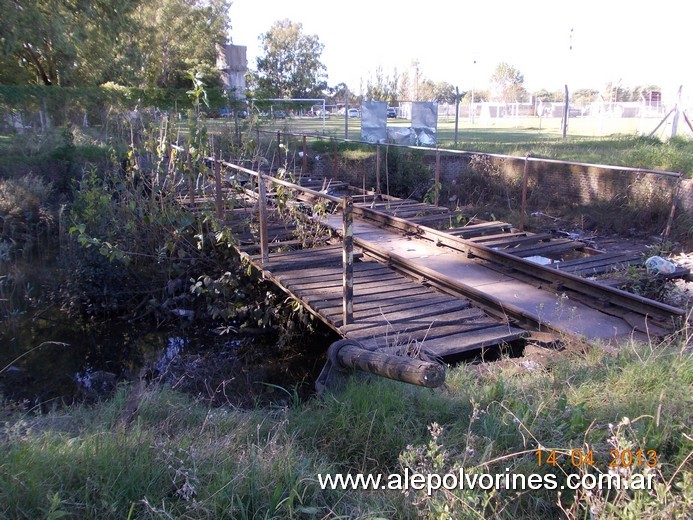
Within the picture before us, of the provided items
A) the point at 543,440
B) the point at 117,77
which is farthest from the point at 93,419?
the point at 117,77

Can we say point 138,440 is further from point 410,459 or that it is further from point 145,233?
point 145,233

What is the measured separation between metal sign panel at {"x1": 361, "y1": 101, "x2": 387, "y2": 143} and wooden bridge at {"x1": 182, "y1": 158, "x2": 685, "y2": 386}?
1091 centimetres

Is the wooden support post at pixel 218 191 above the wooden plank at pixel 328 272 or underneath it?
above

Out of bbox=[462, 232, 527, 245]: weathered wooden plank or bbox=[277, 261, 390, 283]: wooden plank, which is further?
bbox=[462, 232, 527, 245]: weathered wooden plank

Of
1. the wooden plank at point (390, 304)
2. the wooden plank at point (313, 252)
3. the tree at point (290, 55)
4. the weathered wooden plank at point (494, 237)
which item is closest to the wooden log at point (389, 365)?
the wooden plank at point (390, 304)

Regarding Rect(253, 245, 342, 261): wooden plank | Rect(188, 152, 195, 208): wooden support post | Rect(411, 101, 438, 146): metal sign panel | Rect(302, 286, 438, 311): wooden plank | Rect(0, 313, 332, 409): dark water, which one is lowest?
Rect(0, 313, 332, 409): dark water

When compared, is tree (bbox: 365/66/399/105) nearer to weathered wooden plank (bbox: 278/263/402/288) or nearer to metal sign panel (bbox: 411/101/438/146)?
metal sign panel (bbox: 411/101/438/146)

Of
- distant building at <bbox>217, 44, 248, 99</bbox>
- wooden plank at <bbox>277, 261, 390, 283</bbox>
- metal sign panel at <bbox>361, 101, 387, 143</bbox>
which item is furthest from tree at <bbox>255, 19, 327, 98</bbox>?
wooden plank at <bbox>277, 261, 390, 283</bbox>

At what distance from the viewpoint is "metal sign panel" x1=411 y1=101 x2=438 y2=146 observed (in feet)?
69.6

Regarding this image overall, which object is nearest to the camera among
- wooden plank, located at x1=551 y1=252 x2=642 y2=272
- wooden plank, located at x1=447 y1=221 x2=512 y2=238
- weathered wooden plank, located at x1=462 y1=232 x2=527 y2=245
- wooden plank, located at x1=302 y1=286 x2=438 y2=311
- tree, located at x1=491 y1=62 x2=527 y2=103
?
wooden plank, located at x1=302 y1=286 x2=438 y2=311

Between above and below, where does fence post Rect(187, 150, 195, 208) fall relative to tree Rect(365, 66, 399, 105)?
below

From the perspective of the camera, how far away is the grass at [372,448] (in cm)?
277

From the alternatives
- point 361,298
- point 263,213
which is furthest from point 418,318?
point 263,213

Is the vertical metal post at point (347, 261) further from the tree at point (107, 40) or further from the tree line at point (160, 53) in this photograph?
the tree at point (107, 40)
